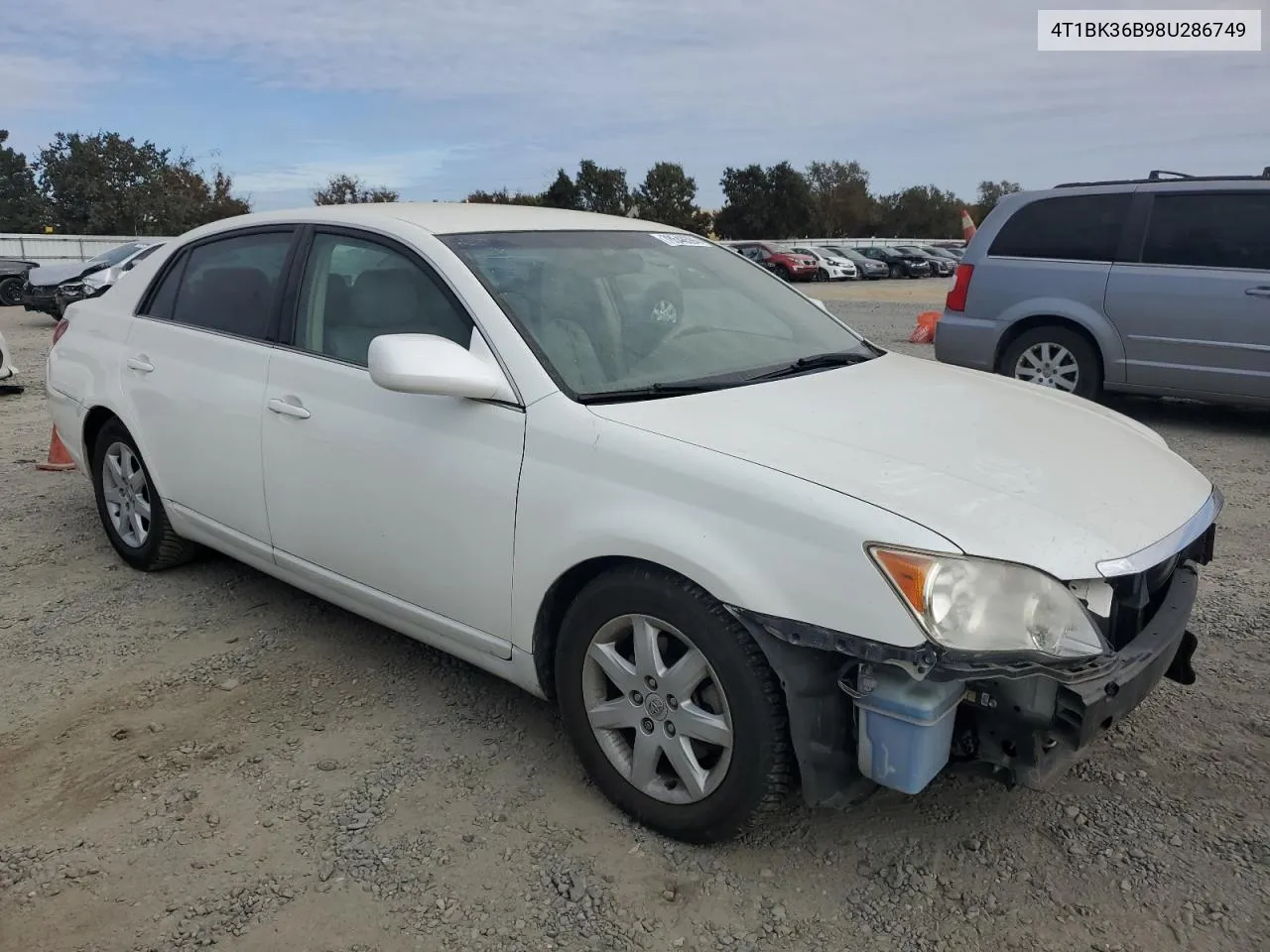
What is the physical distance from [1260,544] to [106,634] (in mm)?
5150

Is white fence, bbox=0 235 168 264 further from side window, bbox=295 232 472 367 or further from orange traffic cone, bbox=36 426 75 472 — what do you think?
side window, bbox=295 232 472 367

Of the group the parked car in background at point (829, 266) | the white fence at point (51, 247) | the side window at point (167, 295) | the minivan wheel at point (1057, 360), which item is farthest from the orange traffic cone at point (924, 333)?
the white fence at point (51, 247)

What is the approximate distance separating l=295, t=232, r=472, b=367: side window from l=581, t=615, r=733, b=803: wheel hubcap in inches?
41.0

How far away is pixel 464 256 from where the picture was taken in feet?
10.5

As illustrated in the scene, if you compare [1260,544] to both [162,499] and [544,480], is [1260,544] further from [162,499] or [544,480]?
[162,499]

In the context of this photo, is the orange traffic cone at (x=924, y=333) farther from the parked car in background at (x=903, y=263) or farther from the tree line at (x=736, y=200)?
the tree line at (x=736, y=200)

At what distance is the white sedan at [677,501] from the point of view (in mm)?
2248

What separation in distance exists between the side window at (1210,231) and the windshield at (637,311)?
187 inches

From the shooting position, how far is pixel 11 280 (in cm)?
2148

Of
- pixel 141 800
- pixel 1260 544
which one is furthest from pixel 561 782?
pixel 1260 544

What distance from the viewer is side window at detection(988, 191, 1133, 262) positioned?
7.64 m

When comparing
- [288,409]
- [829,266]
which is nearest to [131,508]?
[288,409]

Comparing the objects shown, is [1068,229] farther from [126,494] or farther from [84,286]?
[84,286]

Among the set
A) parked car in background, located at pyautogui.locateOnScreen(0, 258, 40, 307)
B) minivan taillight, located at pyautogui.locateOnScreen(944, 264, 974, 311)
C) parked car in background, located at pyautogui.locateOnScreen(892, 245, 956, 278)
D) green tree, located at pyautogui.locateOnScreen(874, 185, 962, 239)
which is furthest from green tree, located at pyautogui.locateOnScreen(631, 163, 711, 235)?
minivan taillight, located at pyautogui.locateOnScreen(944, 264, 974, 311)
